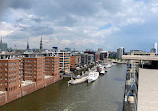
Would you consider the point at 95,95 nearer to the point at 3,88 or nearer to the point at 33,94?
the point at 33,94

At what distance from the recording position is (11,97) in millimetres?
37062

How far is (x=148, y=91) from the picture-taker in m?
14.1

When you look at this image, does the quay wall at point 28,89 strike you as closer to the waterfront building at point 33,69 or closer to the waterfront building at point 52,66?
the waterfront building at point 33,69

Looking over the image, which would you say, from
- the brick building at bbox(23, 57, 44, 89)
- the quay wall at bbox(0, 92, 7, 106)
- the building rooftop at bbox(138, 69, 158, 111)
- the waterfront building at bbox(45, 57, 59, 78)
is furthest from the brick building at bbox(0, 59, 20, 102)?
the building rooftop at bbox(138, 69, 158, 111)

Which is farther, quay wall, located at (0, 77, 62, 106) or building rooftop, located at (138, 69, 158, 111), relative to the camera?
quay wall, located at (0, 77, 62, 106)

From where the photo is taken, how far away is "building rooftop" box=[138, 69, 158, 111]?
13.8 metres

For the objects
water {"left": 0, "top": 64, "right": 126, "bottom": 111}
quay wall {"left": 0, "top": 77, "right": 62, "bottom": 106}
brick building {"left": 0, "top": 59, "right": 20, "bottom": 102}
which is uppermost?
brick building {"left": 0, "top": 59, "right": 20, "bottom": 102}

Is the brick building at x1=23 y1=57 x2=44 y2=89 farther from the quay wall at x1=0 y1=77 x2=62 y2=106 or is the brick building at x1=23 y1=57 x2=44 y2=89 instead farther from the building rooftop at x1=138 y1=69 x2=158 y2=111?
the building rooftop at x1=138 y1=69 x2=158 y2=111

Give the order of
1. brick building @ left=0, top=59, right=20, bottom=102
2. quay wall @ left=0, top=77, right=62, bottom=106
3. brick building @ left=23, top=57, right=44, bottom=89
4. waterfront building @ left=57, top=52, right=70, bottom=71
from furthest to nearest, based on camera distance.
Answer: waterfront building @ left=57, top=52, right=70, bottom=71
brick building @ left=23, top=57, right=44, bottom=89
brick building @ left=0, top=59, right=20, bottom=102
quay wall @ left=0, top=77, right=62, bottom=106

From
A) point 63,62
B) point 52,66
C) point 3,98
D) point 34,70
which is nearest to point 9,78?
point 3,98

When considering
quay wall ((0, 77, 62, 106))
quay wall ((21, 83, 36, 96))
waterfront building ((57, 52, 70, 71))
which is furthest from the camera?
waterfront building ((57, 52, 70, 71))

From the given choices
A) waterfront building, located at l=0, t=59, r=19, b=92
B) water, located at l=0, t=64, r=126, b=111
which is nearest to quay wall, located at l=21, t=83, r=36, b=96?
water, located at l=0, t=64, r=126, b=111

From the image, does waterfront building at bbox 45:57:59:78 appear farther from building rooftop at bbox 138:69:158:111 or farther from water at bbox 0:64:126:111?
building rooftop at bbox 138:69:158:111

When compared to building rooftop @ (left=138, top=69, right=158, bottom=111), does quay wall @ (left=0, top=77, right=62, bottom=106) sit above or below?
below
